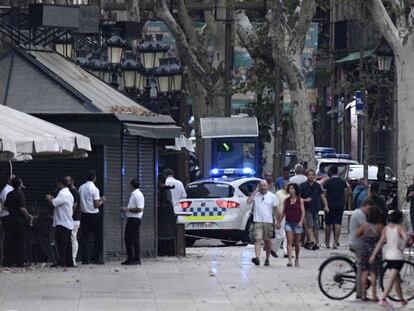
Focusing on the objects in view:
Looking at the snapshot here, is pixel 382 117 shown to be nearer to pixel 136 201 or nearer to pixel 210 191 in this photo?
pixel 210 191

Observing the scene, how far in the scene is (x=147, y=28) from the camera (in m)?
51.2

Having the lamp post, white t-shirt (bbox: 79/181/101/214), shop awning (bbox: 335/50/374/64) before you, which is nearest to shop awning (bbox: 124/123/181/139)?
white t-shirt (bbox: 79/181/101/214)

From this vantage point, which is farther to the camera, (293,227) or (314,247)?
(314,247)

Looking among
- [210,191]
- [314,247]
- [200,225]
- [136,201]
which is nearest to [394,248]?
[136,201]

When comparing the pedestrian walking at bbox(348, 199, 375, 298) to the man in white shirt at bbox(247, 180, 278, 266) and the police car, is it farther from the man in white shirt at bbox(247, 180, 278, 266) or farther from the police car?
the police car

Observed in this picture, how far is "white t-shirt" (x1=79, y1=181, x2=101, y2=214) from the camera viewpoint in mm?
26656

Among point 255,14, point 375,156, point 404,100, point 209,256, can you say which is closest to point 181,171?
point 404,100

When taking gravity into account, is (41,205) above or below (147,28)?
below

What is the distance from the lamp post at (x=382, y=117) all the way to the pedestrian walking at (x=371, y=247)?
24.0 m

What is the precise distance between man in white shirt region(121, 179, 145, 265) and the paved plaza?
27 cm

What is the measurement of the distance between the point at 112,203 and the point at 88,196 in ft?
3.98

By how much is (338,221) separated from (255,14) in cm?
2622

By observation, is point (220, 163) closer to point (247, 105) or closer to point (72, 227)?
point (247, 105)

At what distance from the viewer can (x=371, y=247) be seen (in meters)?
20.2
